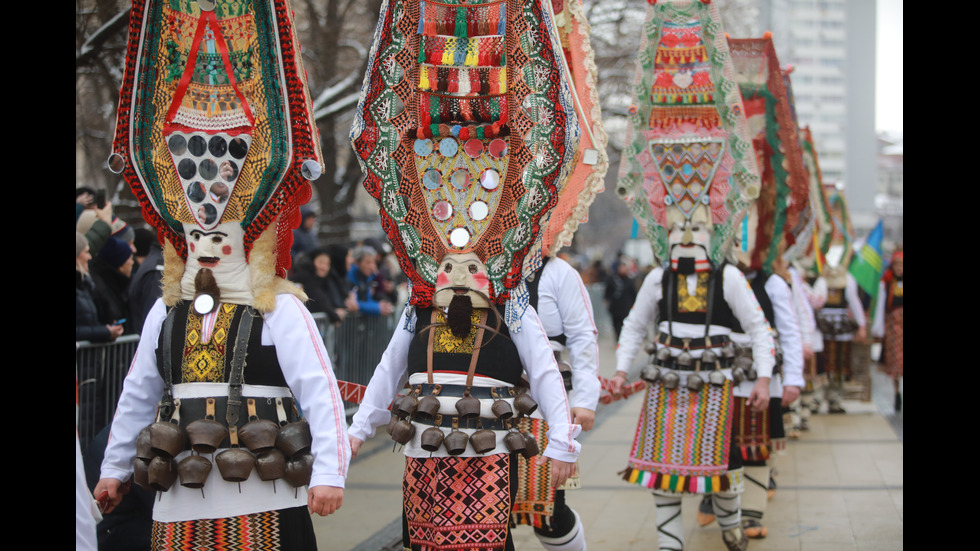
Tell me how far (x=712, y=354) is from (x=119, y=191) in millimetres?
7142

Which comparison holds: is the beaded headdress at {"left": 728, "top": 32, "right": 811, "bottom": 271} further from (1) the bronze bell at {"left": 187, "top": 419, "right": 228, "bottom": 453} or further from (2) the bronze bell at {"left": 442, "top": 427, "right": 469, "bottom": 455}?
(1) the bronze bell at {"left": 187, "top": 419, "right": 228, "bottom": 453}

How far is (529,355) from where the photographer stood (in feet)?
14.2

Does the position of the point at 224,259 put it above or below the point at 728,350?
above

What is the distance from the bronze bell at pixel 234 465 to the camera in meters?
3.70

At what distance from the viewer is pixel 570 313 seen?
559 centimetres

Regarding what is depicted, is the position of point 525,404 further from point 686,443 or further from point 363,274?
point 363,274

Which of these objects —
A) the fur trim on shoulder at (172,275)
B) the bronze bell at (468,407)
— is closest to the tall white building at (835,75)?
the bronze bell at (468,407)

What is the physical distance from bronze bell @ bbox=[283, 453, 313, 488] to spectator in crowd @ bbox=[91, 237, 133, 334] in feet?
11.8

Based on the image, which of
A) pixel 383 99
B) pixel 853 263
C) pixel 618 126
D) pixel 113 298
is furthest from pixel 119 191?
pixel 618 126

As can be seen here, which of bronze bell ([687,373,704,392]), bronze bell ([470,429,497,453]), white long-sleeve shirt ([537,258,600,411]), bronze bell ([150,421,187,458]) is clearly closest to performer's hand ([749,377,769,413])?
bronze bell ([687,373,704,392])

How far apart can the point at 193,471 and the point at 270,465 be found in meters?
0.28

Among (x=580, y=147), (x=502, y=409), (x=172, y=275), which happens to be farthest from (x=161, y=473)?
(x=580, y=147)

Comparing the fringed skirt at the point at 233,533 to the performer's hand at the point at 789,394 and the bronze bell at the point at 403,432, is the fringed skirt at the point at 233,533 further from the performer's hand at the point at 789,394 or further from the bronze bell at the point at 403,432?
the performer's hand at the point at 789,394

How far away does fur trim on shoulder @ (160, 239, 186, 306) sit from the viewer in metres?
4.00
